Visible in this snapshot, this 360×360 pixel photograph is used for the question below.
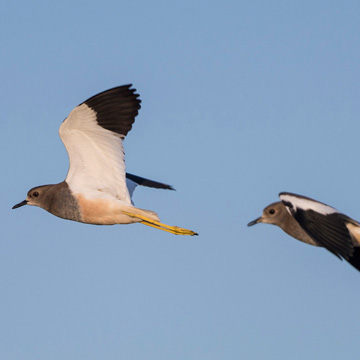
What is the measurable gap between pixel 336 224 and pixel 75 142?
4.70m

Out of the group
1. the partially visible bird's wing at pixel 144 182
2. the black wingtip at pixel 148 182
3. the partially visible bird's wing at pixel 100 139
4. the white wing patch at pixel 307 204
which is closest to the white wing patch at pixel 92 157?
the partially visible bird's wing at pixel 100 139

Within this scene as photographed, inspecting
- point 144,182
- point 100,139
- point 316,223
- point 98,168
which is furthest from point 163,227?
point 316,223

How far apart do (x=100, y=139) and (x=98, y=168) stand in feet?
2.03

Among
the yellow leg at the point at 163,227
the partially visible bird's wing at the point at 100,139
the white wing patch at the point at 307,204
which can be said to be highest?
the partially visible bird's wing at the point at 100,139

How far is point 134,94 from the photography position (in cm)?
1759

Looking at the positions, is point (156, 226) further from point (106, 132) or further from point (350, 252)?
point (350, 252)

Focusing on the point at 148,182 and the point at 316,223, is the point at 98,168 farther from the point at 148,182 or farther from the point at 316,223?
the point at 316,223

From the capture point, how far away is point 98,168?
18250mm

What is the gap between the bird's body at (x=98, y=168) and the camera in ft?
58.0

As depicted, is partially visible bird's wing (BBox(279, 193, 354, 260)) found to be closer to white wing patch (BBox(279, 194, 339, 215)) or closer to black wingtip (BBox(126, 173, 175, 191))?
white wing patch (BBox(279, 194, 339, 215))

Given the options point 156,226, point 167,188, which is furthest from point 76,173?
point 167,188

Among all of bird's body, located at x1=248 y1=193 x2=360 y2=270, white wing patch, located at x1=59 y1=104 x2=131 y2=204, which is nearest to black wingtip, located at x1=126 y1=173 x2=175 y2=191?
white wing patch, located at x1=59 y1=104 x2=131 y2=204

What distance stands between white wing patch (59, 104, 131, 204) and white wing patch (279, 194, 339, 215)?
2955mm

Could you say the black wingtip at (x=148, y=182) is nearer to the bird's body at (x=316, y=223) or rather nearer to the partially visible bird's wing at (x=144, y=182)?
the partially visible bird's wing at (x=144, y=182)
